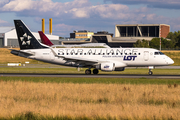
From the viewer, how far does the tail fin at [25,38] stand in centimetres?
4459

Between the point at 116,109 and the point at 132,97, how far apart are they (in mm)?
4980

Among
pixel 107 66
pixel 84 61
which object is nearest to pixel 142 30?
pixel 84 61

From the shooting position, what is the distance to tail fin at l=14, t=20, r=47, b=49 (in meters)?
44.6

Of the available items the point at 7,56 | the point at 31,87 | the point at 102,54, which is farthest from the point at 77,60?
the point at 7,56

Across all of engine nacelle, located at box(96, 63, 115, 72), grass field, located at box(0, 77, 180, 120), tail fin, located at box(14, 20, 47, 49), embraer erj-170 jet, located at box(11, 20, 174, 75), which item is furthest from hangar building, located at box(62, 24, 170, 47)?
grass field, located at box(0, 77, 180, 120)

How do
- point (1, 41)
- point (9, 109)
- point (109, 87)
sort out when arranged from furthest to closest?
point (1, 41)
point (109, 87)
point (9, 109)

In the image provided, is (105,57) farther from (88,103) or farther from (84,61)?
(88,103)

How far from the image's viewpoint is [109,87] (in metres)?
25.0

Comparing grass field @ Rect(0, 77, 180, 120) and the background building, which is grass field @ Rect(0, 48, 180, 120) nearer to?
grass field @ Rect(0, 77, 180, 120)

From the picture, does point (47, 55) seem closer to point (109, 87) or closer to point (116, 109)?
point (109, 87)

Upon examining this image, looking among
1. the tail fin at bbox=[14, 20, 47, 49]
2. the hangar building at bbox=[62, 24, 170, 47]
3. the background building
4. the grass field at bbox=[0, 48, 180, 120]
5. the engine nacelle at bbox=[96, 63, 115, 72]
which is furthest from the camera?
the background building

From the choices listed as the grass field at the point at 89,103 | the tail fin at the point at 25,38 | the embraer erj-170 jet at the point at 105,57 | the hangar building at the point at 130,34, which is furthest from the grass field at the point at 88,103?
the hangar building at the point at 130,34

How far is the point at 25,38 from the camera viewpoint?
44.9 m

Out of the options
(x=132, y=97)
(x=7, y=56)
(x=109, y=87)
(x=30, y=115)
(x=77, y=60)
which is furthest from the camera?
(x=7, y=56)
